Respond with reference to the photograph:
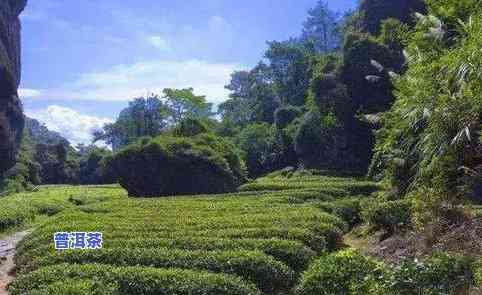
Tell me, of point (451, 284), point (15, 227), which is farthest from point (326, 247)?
point (15, 227)

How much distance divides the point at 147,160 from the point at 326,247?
66.5 feet

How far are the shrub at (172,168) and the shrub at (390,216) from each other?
1653 centimetres

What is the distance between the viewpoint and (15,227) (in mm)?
25516

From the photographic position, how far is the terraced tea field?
10969 mm

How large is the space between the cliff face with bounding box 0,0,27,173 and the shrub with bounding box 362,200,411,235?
40.2m

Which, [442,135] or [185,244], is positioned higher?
[442,135]

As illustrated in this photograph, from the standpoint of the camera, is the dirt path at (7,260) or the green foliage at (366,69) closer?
the dirt path at (7,260)

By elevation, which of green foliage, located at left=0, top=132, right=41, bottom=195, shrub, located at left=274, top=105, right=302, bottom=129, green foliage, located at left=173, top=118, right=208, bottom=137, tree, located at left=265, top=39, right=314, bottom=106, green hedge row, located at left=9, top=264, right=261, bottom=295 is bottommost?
green hedge row, located at left=9, top=264, right=261, bottom=295

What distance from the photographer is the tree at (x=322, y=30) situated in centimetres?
7375

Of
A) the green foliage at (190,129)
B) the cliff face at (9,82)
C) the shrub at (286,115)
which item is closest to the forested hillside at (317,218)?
the green foliage at (190,129)

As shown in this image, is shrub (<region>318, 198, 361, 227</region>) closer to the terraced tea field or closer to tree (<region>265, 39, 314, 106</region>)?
the terraced tea field

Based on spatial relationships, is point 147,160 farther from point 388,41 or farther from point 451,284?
point 451,284

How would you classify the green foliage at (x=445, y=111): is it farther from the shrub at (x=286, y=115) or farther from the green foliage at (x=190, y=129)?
the shrub at (x=286, y=115)

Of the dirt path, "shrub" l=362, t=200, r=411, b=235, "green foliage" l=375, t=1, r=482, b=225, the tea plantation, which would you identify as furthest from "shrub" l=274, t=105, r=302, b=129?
"green foliage" l=375, t=1, r=482, b=225
